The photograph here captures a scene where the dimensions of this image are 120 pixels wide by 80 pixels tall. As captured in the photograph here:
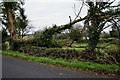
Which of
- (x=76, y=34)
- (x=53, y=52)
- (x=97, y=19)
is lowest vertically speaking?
(x=53, y=52)

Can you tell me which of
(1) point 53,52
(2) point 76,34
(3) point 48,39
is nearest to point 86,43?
(2) point 76,34

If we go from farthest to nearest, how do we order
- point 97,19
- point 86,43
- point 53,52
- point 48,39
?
point 48,39 → point 53,52 → point 86,43 → point 97,19

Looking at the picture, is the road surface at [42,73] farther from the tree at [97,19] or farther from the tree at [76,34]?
the tree at [76,34]

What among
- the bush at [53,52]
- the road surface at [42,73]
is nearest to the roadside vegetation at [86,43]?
the bush at [53,52]

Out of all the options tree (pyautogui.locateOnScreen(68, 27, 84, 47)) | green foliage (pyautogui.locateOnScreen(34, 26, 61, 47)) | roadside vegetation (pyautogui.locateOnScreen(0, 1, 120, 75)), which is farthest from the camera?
green foliage (pyautogui.locateOnScreen(34, 26, 61, 47))

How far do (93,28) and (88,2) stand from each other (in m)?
2.50

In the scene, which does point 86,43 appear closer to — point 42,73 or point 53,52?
point 53,52

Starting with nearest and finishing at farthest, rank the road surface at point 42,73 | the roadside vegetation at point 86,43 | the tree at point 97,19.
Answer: the road surface at point 42,73
the roadside vegetation at point 86,43
the tree at point 97,19

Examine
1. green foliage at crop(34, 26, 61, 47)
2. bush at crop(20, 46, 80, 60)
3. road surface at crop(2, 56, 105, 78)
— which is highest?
green foliage at crop(34, 26, 61, 47)

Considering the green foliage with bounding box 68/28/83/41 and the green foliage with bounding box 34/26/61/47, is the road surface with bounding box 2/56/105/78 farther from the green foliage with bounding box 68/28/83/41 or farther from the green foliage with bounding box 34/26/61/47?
the green foliage with bounding box 34/26/61/47

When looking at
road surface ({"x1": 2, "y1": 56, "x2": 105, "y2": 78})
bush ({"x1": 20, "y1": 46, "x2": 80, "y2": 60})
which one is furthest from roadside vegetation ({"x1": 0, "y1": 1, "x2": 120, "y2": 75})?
road surface ({"x1": 2, "y1": 56, "x2": 105, "y2": 78})

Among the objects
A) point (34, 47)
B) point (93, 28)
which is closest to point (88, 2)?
point (93, 28)

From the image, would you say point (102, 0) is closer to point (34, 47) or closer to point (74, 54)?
point (74, 54)

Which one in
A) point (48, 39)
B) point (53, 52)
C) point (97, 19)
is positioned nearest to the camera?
point (97, 19)
